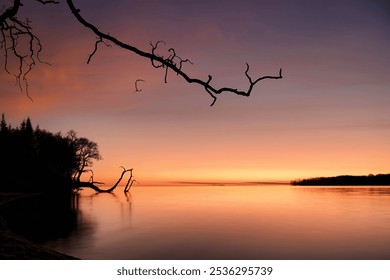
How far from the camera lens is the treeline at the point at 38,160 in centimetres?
4453

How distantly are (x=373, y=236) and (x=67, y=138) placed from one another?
145ft

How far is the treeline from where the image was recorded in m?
44.5

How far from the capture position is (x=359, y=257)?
1377 cm

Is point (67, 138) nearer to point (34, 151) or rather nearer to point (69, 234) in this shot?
point (34, 151)

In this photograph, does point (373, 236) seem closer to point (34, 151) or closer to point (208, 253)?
point (208, 253)

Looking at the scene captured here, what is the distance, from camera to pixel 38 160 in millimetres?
46781
